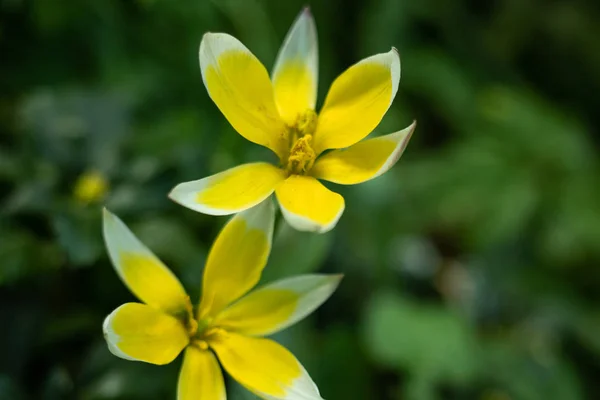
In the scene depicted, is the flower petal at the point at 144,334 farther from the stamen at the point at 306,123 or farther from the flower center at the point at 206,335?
the stamen at the point at 306,123

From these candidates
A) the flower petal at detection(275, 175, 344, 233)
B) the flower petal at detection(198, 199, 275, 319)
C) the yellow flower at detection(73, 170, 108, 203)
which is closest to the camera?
the flower petal at detection(275, 175, 344, 233)

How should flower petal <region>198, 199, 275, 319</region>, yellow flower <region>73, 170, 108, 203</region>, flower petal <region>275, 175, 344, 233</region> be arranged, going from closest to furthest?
1. flower petal <region>275, 175, 344, 233</region>
2. flower petal <region>198, 199, 275, 319</region>
3. yellow flower <region>73, 170, 108, 203</region>

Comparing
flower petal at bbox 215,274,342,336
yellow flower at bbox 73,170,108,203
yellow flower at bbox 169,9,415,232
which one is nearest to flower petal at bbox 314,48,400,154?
yellow flower at bbox 169,9,415,232

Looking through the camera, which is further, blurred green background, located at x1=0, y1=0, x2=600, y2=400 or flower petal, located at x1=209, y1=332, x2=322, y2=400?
blurred green background, located at x1=0, y1=0, x2=600, y2=400

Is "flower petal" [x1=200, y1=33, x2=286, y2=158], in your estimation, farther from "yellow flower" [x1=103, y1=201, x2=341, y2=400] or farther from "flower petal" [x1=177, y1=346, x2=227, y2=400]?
"flower petal" [x1=177, y1=346, x2=227, y2=400]

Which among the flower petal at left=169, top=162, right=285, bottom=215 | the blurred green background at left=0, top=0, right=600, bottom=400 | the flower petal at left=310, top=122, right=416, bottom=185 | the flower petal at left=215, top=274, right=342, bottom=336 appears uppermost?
the flower petal at left=310, top=122, right=416, bottom=185

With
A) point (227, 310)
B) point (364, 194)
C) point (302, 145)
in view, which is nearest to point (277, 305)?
point (227, 310)

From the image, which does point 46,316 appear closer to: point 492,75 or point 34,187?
point 34,187
